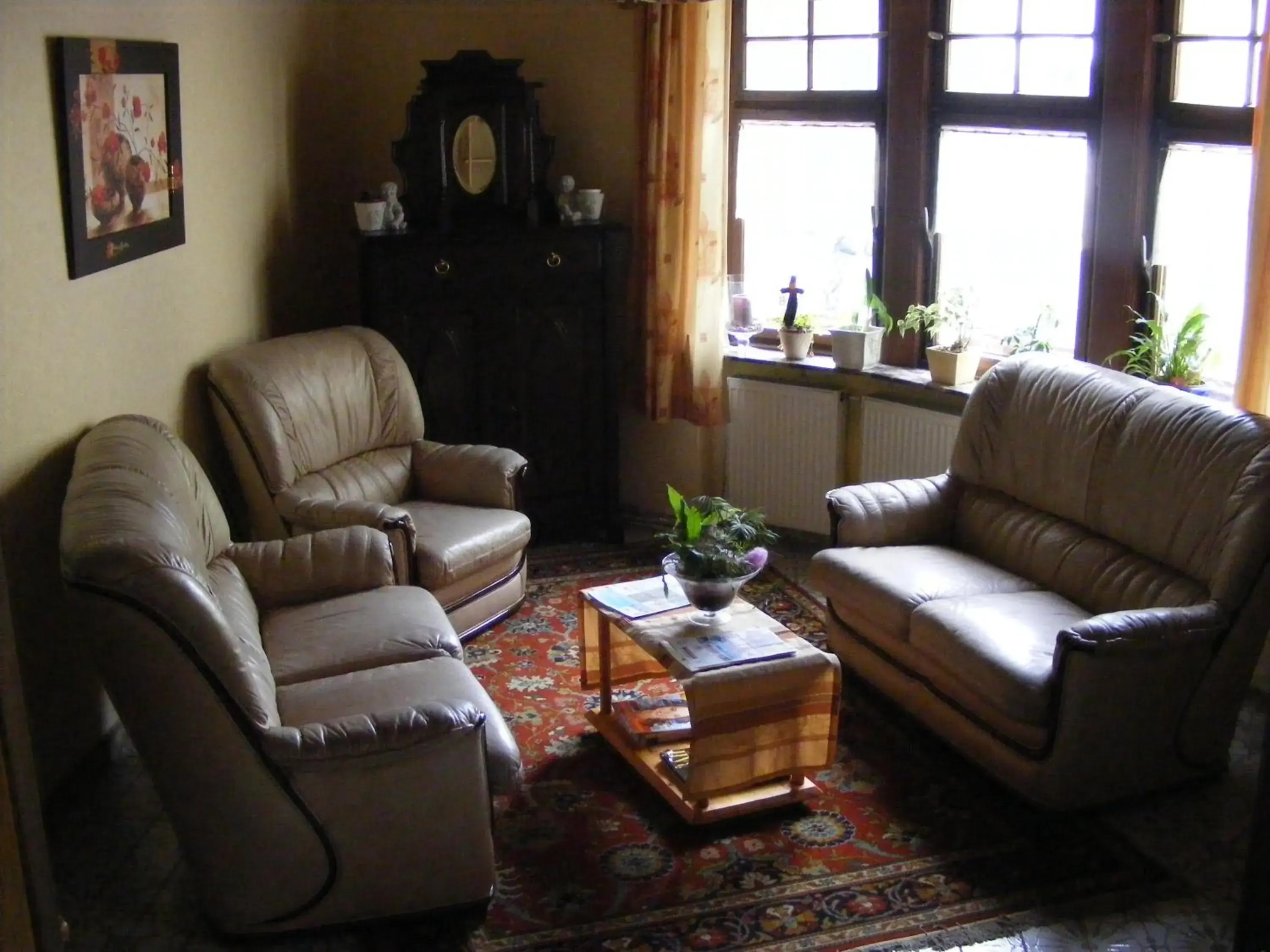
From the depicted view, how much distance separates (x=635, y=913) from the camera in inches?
119

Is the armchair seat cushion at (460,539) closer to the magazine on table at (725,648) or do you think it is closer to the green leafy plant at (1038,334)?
the magazine on table at (725,648)

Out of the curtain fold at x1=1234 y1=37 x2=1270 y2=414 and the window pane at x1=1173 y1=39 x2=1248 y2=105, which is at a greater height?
the window pane at x1=1173 y1=39 x2=1248 y2=105

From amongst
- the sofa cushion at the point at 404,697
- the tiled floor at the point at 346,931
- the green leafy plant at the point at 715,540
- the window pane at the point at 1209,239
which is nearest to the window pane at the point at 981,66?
the window pane at the point at 1209,239

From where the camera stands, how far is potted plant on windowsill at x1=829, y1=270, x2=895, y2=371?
5059mm

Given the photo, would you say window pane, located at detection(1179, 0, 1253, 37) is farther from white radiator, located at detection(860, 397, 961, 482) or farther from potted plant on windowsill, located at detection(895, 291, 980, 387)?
white radiator, located at detection(860, 397, 961, 482)

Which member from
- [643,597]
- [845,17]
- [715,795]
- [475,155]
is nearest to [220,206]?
[475,155]

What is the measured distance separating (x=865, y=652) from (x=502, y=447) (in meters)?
1.72

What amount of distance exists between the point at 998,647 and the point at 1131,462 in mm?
710

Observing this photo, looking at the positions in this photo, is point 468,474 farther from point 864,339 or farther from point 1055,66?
point 1055,66

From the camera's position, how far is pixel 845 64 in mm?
5105

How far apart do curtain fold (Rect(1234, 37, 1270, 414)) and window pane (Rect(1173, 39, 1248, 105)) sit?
0.24 meters

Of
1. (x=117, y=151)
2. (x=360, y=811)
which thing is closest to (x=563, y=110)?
(x=117, y=151)

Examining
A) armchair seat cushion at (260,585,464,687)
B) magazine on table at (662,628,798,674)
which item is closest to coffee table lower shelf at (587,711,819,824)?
magazine on table at (662,628,798,674)

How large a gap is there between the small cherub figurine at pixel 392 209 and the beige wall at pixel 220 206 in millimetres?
437
